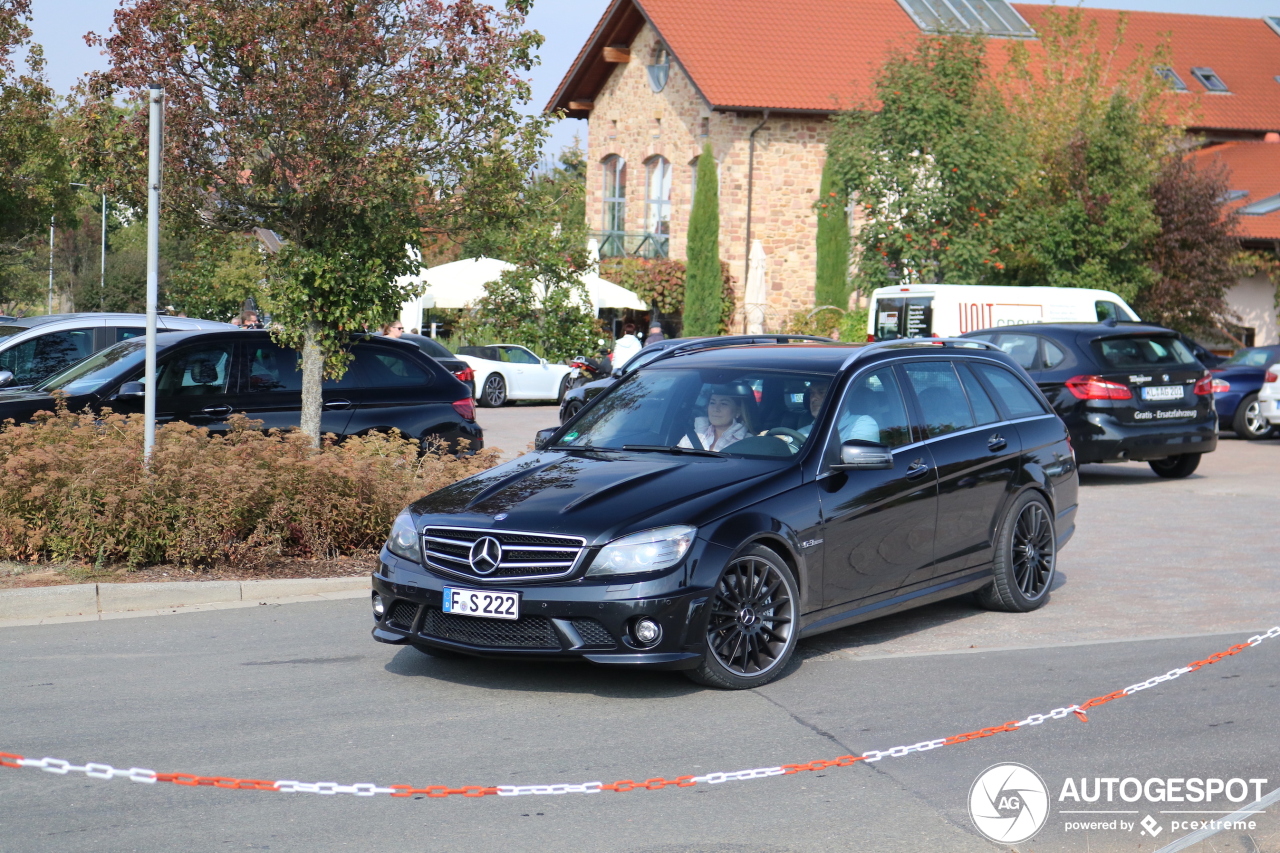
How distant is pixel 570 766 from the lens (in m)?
5.38

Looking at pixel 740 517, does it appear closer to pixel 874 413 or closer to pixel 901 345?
pixel 874 413

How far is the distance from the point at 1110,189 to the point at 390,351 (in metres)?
22.2

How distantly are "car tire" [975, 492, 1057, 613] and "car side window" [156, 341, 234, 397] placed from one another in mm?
6797

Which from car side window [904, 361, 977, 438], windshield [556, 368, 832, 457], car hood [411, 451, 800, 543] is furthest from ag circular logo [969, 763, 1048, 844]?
car side window [904, 361, 977, 438]

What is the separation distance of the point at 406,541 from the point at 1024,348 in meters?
10.6

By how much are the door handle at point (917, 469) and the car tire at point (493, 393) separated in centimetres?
2145

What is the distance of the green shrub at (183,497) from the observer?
8.94 metres

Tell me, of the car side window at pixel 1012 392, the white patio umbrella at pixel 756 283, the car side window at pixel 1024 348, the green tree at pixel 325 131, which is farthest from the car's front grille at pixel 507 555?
the white patio umbrella at pixel 756 283

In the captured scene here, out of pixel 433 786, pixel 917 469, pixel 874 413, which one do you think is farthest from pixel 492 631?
pixel 917 469

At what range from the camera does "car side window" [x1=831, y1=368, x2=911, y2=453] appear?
736 cm

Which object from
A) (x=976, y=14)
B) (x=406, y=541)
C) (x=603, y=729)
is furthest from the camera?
(x=976, y=14)

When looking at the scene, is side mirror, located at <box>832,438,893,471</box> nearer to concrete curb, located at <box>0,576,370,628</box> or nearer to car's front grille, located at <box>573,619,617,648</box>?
car's front grille, located at <box>573,619,617,648</box>

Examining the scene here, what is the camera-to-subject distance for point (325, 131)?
1140 cm

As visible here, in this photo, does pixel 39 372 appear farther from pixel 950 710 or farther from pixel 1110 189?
pixel 1110 189
